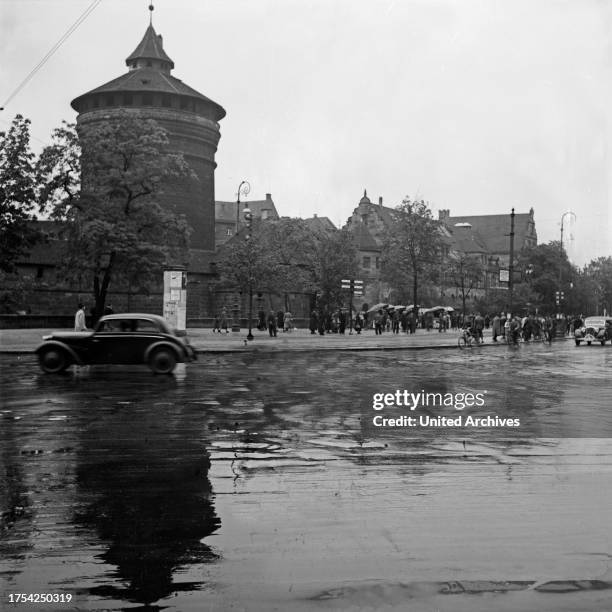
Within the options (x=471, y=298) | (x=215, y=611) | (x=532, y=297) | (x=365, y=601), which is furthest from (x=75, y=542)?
(x=471, y=298)

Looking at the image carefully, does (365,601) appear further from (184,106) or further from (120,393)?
(184,106)

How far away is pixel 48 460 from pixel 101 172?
32.7m

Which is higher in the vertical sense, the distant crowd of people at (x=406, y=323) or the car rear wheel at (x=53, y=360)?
the distant crowd of people at (x=406, y=323)

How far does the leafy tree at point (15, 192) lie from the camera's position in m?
32.8

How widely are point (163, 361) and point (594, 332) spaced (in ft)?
112

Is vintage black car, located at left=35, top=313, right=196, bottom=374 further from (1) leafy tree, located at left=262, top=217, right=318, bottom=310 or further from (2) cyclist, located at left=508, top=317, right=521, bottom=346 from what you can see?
(1) leafy tree, located at left=262, top=217, right=318, bottom=310

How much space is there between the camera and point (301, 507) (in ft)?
20.4

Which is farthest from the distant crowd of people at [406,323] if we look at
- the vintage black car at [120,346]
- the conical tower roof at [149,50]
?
the conical tower roof at [149,50]

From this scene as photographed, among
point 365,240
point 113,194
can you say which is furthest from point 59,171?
point 365,240

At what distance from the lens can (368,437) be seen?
386 inches

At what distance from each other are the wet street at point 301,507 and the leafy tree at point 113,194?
82.3 ft

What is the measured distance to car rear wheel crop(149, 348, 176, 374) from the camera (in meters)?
19.2

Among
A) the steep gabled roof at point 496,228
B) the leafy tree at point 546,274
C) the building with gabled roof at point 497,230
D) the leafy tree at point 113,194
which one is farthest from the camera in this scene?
the steep gabled roof at point 496,228

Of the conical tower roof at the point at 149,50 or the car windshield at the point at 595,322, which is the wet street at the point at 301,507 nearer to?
the car windshield at the point at 595,322
